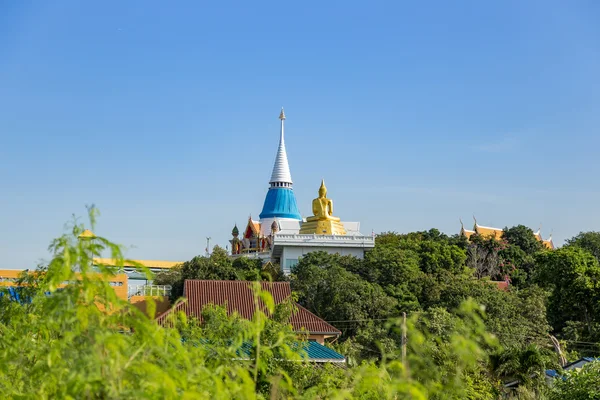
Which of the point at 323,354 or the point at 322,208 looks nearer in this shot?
the point at 323,354

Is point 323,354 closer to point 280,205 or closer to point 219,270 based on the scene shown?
point 219,270

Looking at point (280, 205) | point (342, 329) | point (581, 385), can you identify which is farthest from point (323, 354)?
point (280, 205)

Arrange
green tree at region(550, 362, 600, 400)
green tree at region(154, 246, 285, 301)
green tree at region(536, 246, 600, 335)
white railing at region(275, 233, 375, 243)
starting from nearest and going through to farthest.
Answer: green tree at region(550, 362, 600, 400)
green tree at region(536, 246, 600, 335)
green tree at region(154, 246, 285, 301)
white railing at region(275, 233, 375, 243)

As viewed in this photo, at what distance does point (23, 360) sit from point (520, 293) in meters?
32.7

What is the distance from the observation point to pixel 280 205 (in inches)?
2547

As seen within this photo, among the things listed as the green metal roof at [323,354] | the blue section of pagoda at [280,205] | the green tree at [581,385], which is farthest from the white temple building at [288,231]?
the green tree at [581,385]

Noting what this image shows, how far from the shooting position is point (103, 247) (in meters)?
6.44

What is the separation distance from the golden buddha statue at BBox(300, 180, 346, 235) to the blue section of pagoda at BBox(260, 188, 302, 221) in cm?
665

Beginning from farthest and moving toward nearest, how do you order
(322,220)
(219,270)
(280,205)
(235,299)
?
(280,205) → (322,220) → (219,270) → (235,299)

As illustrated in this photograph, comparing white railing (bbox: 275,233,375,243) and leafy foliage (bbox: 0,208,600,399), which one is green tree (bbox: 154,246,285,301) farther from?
white railing (bbox: 275,233,375,243)

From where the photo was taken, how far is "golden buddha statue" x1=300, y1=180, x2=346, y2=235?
5456 cm

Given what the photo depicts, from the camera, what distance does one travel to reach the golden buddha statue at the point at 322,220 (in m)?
54.6

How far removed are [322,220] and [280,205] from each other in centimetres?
979

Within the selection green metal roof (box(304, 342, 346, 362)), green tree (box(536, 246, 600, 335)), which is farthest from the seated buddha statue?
green metal roof (box(304, 342, 346, 362))
